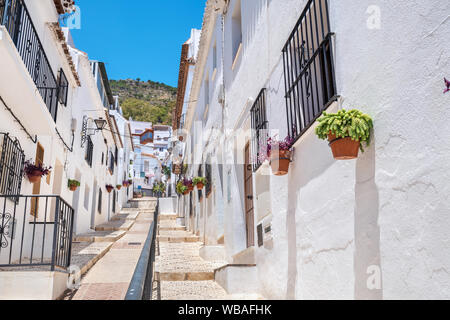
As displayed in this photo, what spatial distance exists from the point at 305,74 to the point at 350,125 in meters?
1.44

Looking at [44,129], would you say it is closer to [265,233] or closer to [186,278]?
[186,278]

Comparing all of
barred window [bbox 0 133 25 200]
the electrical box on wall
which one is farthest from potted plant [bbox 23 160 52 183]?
the electrical box on wall

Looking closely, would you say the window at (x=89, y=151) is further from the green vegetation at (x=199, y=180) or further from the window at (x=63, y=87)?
the green vegetation at (x=199, y=180)

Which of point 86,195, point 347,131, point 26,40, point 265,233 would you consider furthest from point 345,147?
point 86,195

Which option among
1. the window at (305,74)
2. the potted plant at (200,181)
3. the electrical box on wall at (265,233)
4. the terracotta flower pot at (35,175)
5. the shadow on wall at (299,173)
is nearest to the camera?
the shadow on wall at (299,173)

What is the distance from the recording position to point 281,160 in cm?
434

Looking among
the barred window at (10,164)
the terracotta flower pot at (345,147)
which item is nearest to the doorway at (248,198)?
the barred window at (10,164)

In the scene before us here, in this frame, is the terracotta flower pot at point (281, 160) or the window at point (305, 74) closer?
the window at point (305, 74)

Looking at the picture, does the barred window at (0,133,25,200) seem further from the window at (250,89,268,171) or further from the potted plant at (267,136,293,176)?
the potted plant at (267,136,293,176)

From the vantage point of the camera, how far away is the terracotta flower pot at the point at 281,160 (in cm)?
432

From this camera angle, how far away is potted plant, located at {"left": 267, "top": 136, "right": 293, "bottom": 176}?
4.31 metres

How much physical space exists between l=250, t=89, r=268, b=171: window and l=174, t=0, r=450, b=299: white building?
1.5 inches
